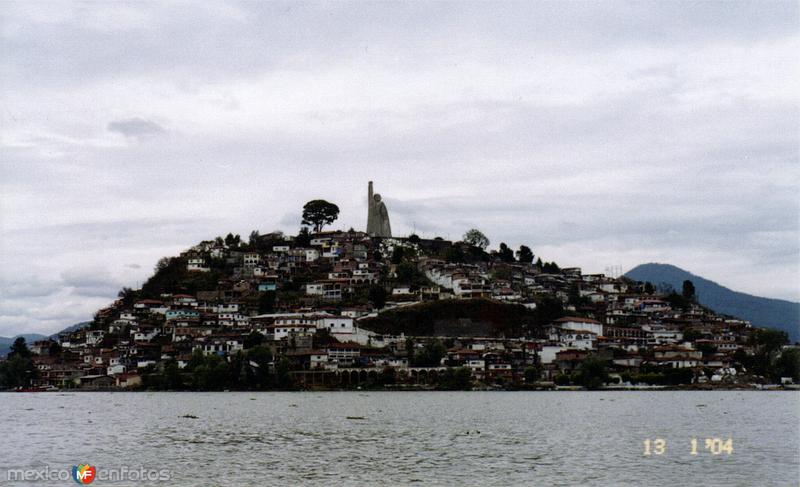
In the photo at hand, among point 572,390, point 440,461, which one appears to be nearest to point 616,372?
point 572,390

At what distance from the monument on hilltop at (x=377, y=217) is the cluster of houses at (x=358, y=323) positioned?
4.19 metres

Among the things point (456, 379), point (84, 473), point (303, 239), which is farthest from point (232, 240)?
point (84, 473)

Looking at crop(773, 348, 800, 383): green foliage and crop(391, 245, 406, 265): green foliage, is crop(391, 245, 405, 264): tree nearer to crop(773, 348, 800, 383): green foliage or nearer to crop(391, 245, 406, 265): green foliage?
crop(391, 245, 406, 265): green foliage

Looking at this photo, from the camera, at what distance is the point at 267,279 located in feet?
477

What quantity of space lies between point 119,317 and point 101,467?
10437cm

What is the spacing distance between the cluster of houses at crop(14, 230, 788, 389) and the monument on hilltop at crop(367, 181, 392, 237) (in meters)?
4.19

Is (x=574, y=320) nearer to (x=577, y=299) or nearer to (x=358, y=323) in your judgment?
(x=577, y=299)

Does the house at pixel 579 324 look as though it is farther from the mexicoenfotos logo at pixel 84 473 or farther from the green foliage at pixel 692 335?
the mexicoenfotos logo at pixel 84 473

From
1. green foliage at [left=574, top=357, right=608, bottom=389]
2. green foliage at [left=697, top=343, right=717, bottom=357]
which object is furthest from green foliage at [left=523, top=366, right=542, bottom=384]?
green foliage at [left=697, top=343, right=717, bottom=357]

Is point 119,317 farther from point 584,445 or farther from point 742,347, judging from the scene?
point 584,445

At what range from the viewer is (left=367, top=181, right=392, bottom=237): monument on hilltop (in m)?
172

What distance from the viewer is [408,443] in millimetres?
46594

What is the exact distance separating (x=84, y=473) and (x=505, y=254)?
471 ft

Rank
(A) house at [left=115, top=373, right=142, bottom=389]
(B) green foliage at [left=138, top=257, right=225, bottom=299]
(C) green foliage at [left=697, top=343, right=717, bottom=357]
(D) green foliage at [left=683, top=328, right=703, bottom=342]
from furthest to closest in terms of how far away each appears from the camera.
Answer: (B) green foliage at [left=138, top=257, right=225, bottom=299] → (D) green foliage at [left=683, top=328, right=703, bottom=342] → (C) green foliage at [left=697, top=343, right=717, bottom=357] → (A) house at [left=115, top=373, right=142, bottom=389]
